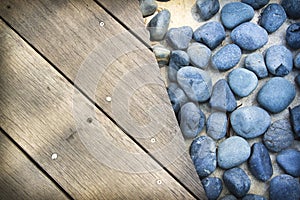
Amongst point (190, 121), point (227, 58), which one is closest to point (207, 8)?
point (227, 58)

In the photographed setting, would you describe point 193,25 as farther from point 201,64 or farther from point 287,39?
point 287,39

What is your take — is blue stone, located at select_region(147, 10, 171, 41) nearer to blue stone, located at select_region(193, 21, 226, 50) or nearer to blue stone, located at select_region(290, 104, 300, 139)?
blue stone, located at select_region(193, 21, 226, 50)

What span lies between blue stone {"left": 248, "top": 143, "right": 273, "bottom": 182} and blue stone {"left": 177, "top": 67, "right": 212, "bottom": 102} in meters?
0.23

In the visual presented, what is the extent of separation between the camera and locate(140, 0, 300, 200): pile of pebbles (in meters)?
1.59

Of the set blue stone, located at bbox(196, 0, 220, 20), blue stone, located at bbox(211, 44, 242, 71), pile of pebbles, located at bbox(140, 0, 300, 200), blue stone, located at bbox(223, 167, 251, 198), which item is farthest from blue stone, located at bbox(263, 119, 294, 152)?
blue stone, located at bbox(196, 0, 220, 20)

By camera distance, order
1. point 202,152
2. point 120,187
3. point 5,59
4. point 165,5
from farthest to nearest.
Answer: point 165,5 < point 202,152 < point 5,59 < point 120,187

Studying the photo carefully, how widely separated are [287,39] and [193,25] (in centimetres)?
32

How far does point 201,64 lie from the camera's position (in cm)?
175

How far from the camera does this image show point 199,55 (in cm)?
175

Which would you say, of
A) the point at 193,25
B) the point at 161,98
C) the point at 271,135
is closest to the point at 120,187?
the point at 161,98

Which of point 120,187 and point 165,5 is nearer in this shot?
point 120,187

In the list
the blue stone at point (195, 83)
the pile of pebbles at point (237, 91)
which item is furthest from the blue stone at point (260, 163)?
the blue stone at point (195, 83)

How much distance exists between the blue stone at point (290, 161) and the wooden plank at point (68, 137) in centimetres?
38

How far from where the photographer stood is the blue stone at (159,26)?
5.93ft
